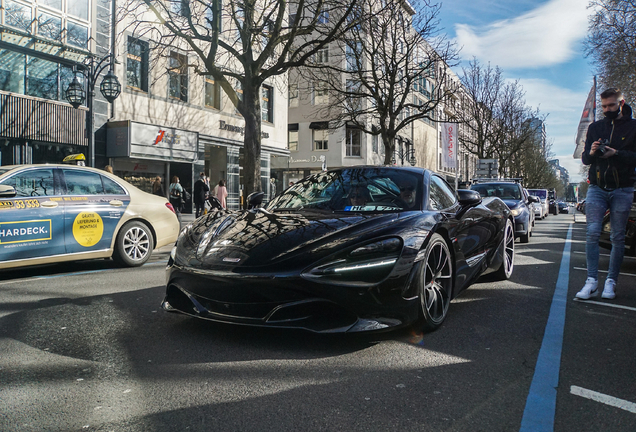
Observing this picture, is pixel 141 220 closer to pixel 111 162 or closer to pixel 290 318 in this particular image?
pixel 290 318

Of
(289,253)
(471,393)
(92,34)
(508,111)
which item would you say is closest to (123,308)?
(289,253)

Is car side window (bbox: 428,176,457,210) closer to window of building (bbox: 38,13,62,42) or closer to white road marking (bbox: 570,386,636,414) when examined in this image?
white road marking (bbox: 570,386,636,414)

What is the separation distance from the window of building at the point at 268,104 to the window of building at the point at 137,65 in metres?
8.09

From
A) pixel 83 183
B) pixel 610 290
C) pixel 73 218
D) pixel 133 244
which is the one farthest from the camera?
pixel 133 244

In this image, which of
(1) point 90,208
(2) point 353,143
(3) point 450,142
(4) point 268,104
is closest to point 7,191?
A: (1) point 90,208

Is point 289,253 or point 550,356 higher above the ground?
point 289,253

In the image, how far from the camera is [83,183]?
7.04 meters

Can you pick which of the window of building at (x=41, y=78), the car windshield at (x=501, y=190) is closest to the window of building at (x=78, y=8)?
the window of building at (x=41, y=78)

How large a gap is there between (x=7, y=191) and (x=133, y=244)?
6.25ft

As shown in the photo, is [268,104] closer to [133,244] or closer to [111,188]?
[111,188]

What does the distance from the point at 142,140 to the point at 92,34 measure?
12.2 ft

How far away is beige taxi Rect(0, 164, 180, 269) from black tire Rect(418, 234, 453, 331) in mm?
4704

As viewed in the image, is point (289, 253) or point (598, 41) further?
point (598, 41)

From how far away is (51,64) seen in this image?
16562 millimetres
